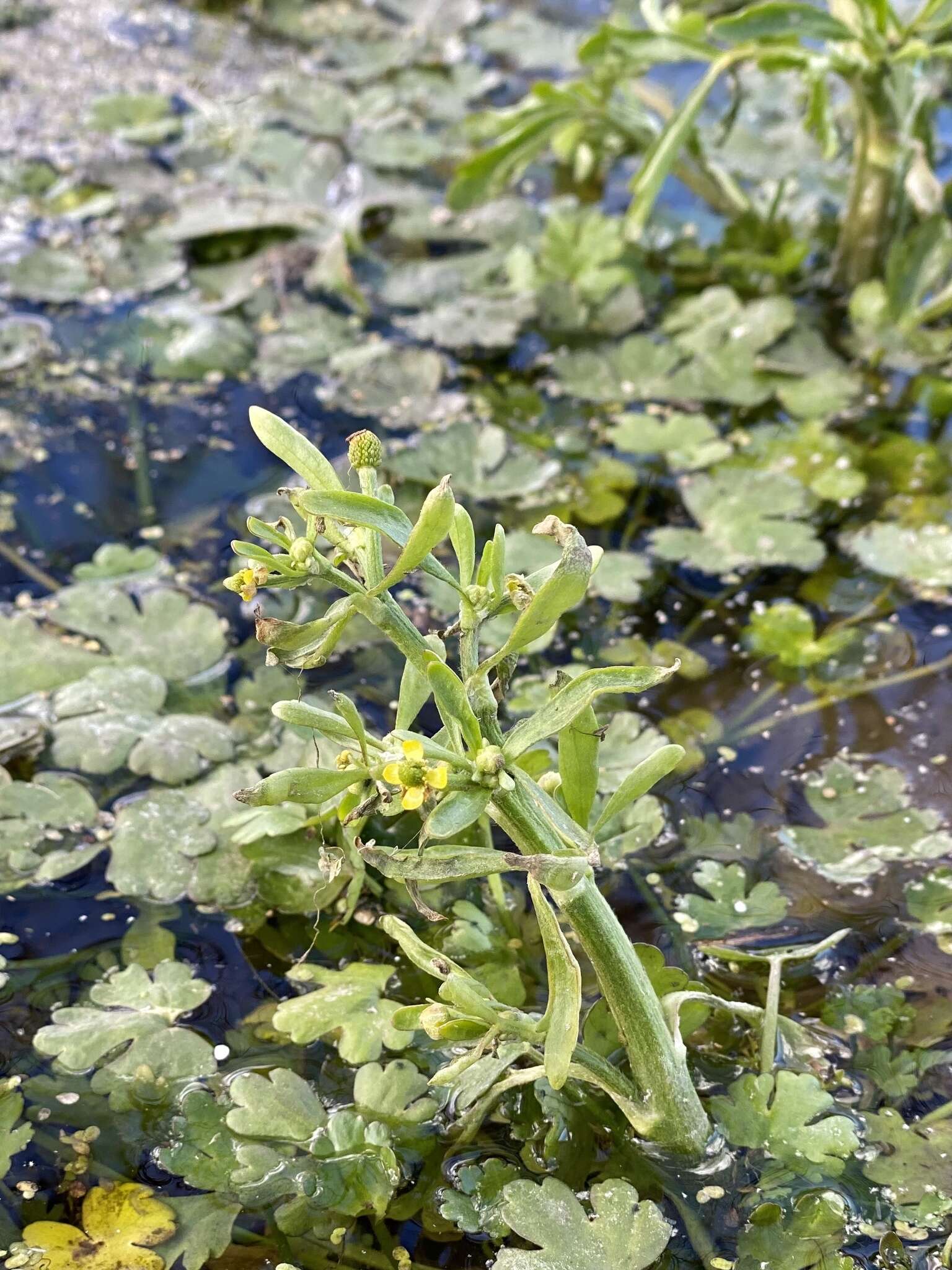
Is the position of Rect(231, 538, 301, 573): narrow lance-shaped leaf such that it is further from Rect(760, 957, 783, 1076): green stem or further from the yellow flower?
Rect(760, 957, 783, 1076): green stem

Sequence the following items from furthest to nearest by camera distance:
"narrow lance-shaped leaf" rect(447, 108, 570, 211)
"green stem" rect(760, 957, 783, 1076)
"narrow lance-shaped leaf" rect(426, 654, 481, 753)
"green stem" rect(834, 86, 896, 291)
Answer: "narrow lance-shaped leaf" rect(447, 108, 570, 211), "green stem" rect(834, 86, 896, 291), "green stem" rect(760, 957, 783, 1076), "narrow lance-shaped leaf" rect(426, 654, 481, 753)

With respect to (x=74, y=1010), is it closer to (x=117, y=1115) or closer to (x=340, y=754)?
(x=117, y=1115)

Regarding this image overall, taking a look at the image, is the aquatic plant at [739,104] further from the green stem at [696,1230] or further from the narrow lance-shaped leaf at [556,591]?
the green stem at [696,1230]

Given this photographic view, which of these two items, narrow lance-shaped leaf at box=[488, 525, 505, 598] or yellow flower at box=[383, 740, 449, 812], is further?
narrow lance-shaped leaf at box=[488, 525, 505, 598]

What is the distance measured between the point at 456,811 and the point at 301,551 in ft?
1.02

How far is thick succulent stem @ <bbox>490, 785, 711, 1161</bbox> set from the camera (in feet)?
4.38

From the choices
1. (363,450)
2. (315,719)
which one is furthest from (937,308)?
(315,719)

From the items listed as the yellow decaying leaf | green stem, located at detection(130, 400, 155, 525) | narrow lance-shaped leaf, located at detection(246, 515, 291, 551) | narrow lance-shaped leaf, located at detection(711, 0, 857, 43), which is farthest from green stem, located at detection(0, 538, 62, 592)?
narrow lance-shaped leaf, located at detection(711, 0, 857, 43)

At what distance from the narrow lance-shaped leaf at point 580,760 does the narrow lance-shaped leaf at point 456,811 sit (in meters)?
0.18

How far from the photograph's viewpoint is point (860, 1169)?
1578 millimetres

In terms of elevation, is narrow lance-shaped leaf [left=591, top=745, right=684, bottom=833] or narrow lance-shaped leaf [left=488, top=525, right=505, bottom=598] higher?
narrow lance-shaped leaf [left=488, top=525, right=505, bottom=598]

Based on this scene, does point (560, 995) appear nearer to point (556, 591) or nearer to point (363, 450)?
point (556, 591)

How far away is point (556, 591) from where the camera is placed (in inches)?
48.0

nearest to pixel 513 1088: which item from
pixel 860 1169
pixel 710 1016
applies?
pixel 710 1016
